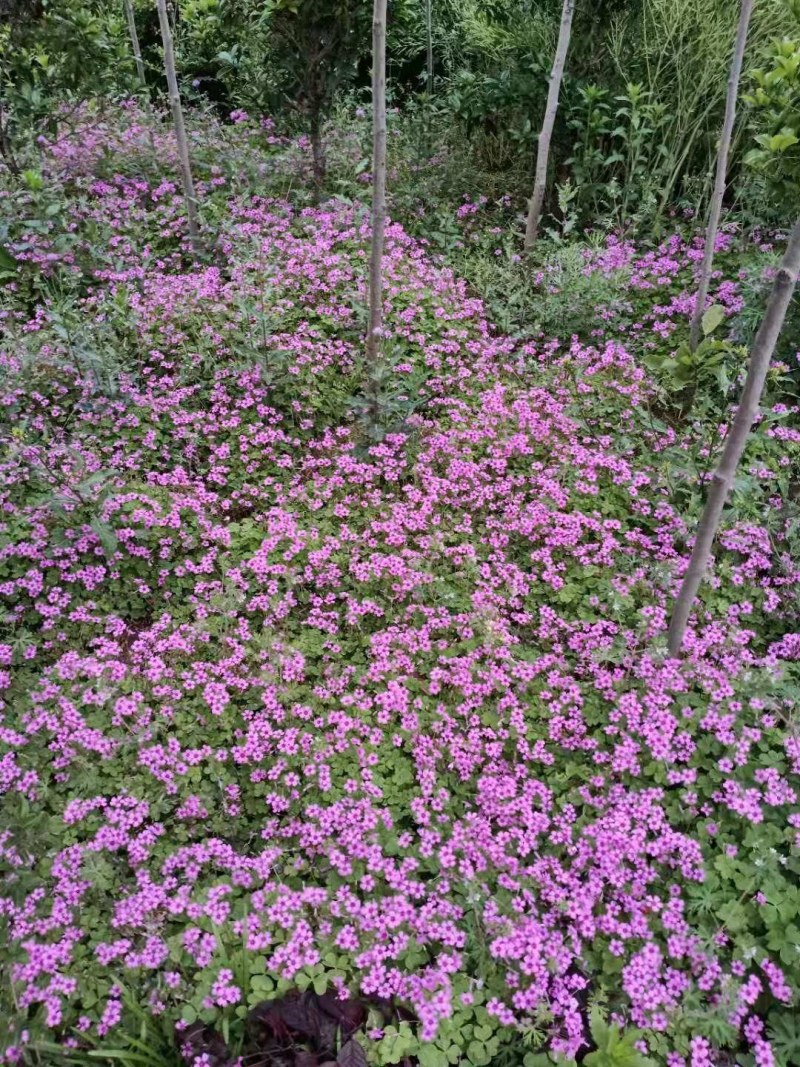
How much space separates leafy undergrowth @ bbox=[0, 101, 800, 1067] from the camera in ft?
7.72

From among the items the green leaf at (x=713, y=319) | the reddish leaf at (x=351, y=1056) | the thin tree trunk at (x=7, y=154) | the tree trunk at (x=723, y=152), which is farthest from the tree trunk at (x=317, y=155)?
the reddish leaf at (x=351, y=1056)

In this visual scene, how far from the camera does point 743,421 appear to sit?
2605 millimetres

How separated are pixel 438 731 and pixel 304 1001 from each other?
3.61ft

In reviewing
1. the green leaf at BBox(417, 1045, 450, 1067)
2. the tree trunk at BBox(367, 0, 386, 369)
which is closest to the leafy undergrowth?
the green leaf at BBox(417, 1045, 450, 1067)

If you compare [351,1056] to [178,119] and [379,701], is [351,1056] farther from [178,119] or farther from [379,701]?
[178,119]

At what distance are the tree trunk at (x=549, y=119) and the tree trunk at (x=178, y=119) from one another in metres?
2.84

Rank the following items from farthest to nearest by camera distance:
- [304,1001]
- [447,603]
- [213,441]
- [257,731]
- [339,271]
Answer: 1. [339,271]
2. [213,441]
3. [447,603]
4. [257,731]
5. [304,1001]

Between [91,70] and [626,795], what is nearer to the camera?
[626,795]

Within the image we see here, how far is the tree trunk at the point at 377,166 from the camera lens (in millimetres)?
3771

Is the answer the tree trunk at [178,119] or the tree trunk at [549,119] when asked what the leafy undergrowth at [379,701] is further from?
the tree trunk at [549,119]

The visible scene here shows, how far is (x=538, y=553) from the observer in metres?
3.79

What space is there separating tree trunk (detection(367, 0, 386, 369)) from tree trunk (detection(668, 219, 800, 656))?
2310mm

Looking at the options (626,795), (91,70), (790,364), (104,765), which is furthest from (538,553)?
(91,70)

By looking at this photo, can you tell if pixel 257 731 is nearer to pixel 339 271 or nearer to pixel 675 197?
pixel 339 271
